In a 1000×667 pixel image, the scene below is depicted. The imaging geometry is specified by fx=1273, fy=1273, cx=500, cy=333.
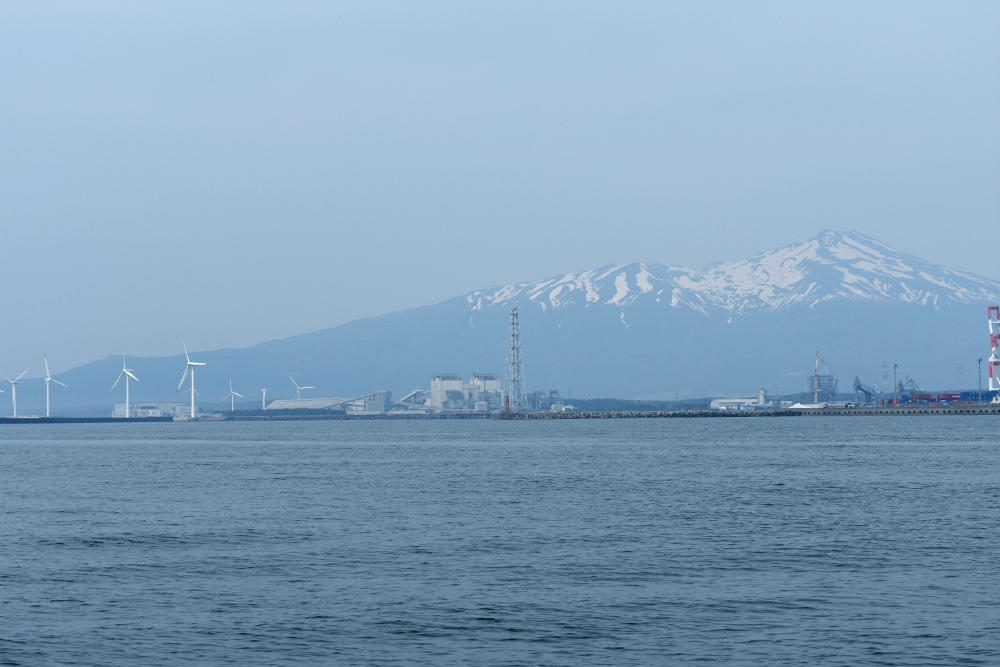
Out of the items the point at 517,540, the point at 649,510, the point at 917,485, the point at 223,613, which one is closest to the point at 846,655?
the point at 223,613

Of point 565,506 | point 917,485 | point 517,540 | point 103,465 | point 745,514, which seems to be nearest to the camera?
point 517,540

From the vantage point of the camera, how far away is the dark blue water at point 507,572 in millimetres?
21047

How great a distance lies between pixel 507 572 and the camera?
28.1 m

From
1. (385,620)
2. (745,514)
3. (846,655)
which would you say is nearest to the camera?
(846,655)

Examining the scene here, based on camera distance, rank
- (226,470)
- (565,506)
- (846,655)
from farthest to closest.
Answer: (226,470) → (565,506) → (846,655)

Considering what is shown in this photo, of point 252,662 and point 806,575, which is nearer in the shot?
point 252,662

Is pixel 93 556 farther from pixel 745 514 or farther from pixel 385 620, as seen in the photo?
pixel 745 514

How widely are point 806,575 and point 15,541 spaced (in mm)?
20682

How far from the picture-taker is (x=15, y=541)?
3406 centimetres

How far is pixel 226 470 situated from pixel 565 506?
30668mm

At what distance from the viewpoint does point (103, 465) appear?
7631 centimetres

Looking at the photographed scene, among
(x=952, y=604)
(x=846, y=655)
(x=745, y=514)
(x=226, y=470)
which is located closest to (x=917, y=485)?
(x=745, y=514)

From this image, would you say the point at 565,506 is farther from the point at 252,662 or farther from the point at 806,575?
the point at 252,662

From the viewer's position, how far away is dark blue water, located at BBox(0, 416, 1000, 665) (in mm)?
21047
